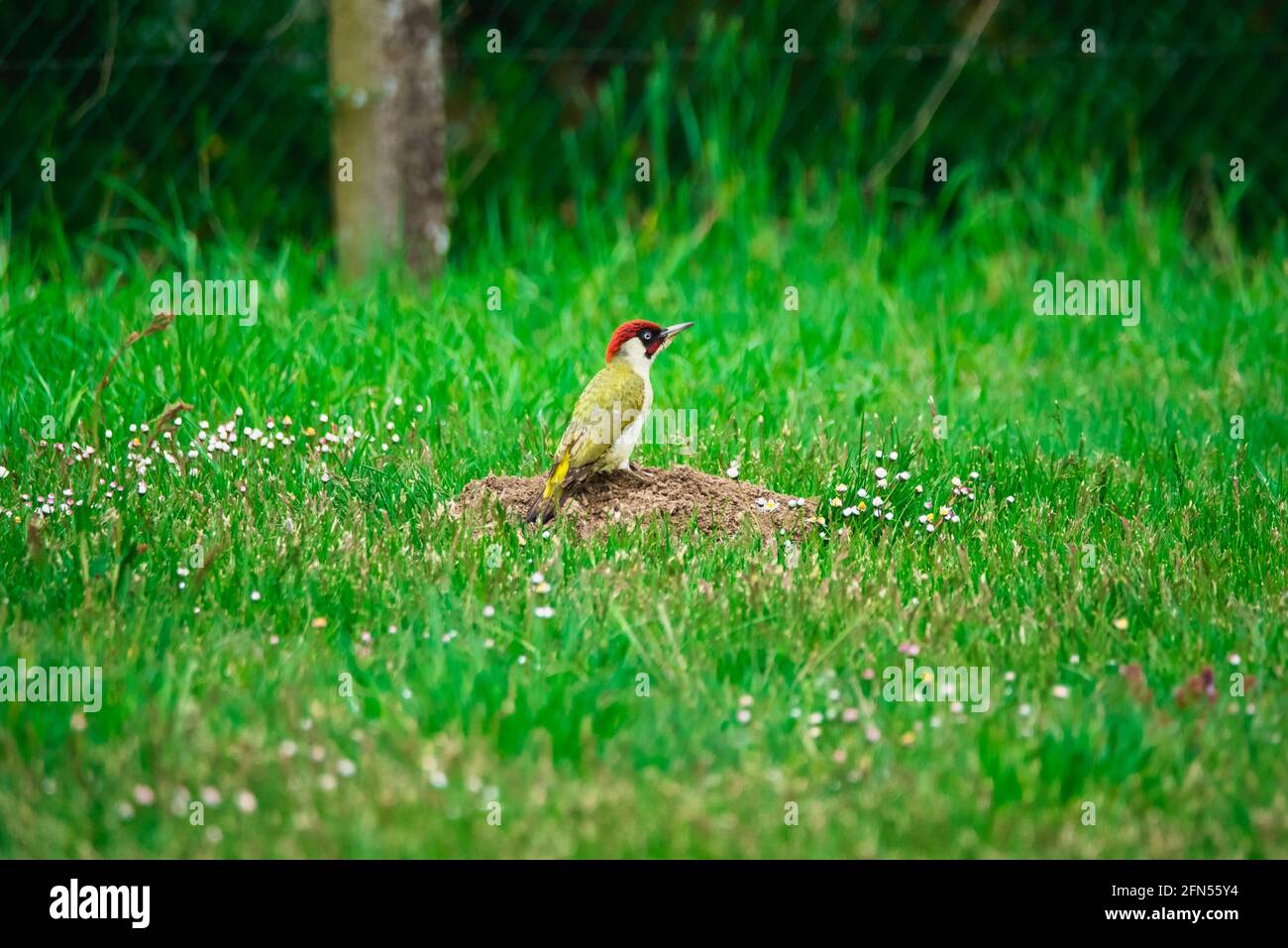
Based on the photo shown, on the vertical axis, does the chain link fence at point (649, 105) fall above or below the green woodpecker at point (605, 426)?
above

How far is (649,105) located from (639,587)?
4977mm

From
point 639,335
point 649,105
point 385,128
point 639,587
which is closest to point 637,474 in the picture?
point 639,335

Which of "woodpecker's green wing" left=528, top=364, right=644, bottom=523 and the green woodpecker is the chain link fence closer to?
the green woodpecker

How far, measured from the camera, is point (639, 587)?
445 cm

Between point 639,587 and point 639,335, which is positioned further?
point 639,335

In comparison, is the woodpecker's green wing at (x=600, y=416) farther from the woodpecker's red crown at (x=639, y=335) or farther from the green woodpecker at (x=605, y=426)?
the woodpecker's red crown at (x=639, y=335)

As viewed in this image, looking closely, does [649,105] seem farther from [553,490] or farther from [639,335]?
[553,490]

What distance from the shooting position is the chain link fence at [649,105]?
830 centimetres

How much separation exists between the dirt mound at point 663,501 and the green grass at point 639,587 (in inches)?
5.9

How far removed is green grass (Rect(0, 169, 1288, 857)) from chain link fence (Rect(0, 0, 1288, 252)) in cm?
99

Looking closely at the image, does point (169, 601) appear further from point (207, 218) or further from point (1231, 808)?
point (207, 218)

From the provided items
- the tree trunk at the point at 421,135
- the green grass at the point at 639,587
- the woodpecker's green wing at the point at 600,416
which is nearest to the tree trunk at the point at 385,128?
the tree trunk at the point at 421,135
